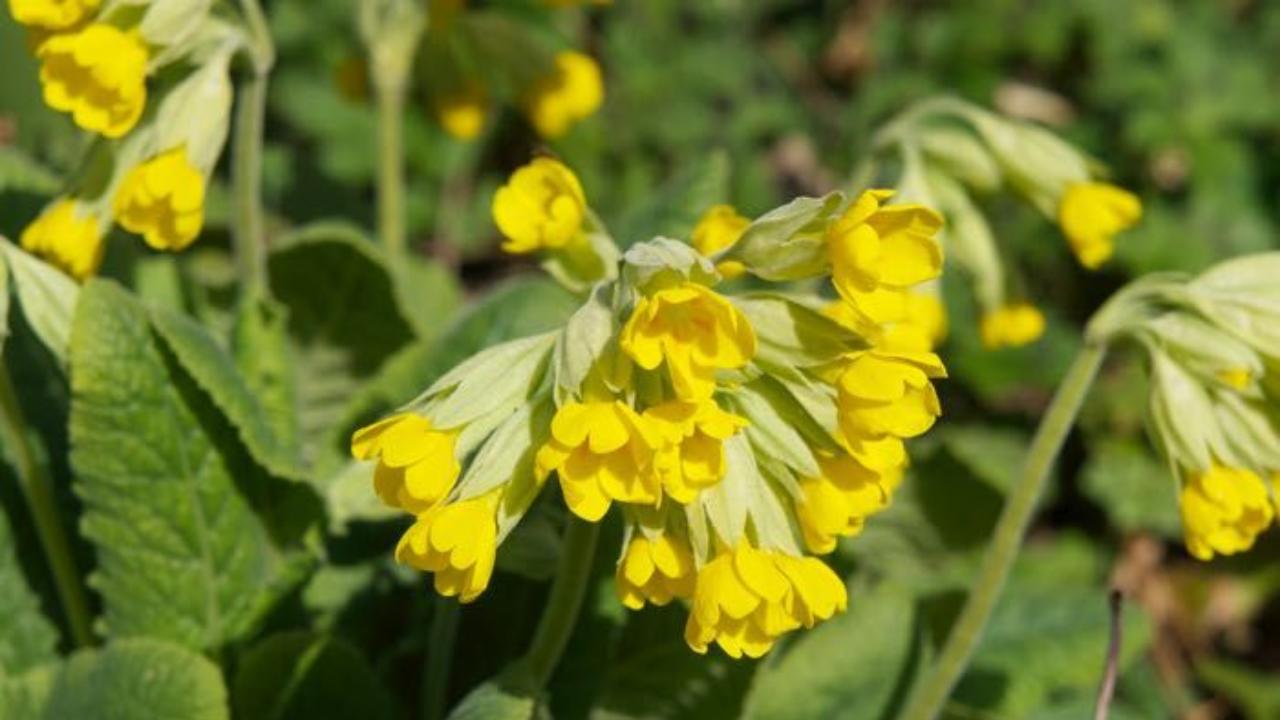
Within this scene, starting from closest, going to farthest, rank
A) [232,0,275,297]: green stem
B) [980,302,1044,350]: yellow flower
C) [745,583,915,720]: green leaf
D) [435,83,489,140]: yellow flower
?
1. [232,0,275,297]: green stem
2. [745,583,915,720]: green leaf
3. [980,302,1044,350]: yellow flower
4. [435,83,489,140]: yellow flower

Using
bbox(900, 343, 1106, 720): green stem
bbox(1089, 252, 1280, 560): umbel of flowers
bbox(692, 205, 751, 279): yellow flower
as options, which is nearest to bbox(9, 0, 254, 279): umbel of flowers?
bbox(692, 205, 751, 279): yellow flower

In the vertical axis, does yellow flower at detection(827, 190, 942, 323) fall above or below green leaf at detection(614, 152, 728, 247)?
above

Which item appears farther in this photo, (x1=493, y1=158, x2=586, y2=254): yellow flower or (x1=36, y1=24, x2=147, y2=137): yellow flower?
(x1=36, y1=24, x2=147, y2=137): yellow flower

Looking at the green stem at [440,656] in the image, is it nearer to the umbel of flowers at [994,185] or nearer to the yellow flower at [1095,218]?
the umbel of flowers at [994,185]

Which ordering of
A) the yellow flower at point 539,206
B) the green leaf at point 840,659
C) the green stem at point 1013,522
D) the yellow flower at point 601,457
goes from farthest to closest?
the green leaf at point 840,659
the green stem at point 1013,522
the yellow flower at point 539,206
the yellow flower at point 601,457

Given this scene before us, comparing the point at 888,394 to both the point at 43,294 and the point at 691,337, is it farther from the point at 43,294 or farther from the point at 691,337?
the point at 43,294

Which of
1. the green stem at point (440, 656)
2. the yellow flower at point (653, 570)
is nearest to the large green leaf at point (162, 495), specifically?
the green stem at point (440, 656)

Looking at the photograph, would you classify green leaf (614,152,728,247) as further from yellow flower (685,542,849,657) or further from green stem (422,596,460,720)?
yellow flower (685,542,849,657)
